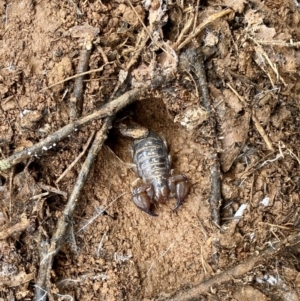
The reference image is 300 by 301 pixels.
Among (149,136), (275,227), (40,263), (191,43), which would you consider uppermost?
(191,43)

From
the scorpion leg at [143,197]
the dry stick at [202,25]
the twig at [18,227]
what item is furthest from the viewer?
the scorpion leg at [143,197]

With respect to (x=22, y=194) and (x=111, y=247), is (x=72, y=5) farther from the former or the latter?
(x=111, y=247)

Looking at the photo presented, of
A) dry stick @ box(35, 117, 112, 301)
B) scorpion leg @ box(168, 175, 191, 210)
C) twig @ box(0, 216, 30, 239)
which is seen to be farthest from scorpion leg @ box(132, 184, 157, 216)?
twig @ box(0, 216, 30, 239)

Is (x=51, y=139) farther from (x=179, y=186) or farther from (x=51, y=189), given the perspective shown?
(x=179, y=186)

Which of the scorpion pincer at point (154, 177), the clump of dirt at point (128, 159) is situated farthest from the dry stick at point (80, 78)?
the scorpion pincer at point (154, 177)

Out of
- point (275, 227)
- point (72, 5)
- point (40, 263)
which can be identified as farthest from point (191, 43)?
point (40, 263)

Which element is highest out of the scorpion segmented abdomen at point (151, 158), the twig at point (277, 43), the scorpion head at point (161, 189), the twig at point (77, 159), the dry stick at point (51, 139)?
the twig at point (277, 43)

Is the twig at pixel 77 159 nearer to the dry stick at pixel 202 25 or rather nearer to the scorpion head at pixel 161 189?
the scorpion head at pixel 161 189

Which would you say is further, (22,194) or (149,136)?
(149,136)
